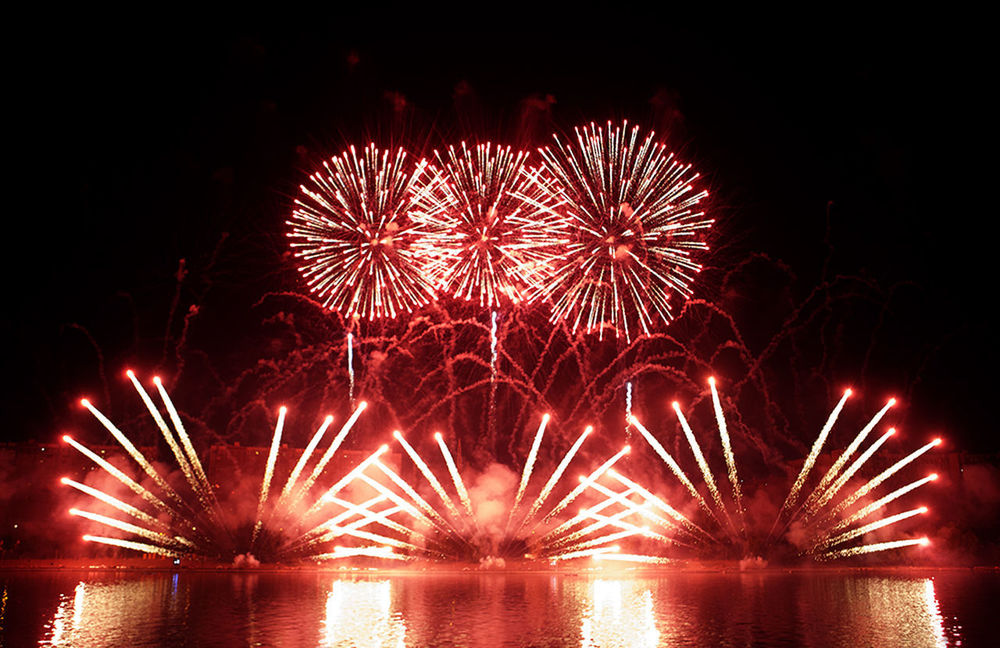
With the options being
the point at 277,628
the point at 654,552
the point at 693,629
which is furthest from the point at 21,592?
the point at 654,552

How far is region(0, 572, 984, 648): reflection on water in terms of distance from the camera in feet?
65.0

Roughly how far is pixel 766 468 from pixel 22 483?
44266 mm

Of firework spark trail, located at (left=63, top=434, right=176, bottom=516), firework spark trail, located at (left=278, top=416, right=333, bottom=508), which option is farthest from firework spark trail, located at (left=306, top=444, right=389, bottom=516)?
firework spark trail, located at (left=63, top=434, right=176, bottom=516)

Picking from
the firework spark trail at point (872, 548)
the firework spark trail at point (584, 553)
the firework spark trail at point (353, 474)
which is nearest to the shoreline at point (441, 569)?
the firework spark trail at point (584, 553)

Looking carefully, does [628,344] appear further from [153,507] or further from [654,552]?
[153,507]

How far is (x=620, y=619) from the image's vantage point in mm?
22859

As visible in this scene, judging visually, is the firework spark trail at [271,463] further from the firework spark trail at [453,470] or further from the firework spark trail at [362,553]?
the firework spark trail at [453,470]

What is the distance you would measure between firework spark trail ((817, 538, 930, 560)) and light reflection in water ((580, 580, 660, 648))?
1421 cm

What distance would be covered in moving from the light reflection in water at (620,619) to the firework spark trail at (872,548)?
14213 millimetres

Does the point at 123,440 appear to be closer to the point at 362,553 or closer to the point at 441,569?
the point at 362,553

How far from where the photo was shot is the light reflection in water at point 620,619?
1947 centimetres

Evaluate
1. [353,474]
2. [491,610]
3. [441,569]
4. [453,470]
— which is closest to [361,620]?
[491,610]

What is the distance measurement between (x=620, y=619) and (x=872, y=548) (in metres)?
22.9

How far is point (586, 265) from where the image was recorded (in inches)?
1200
